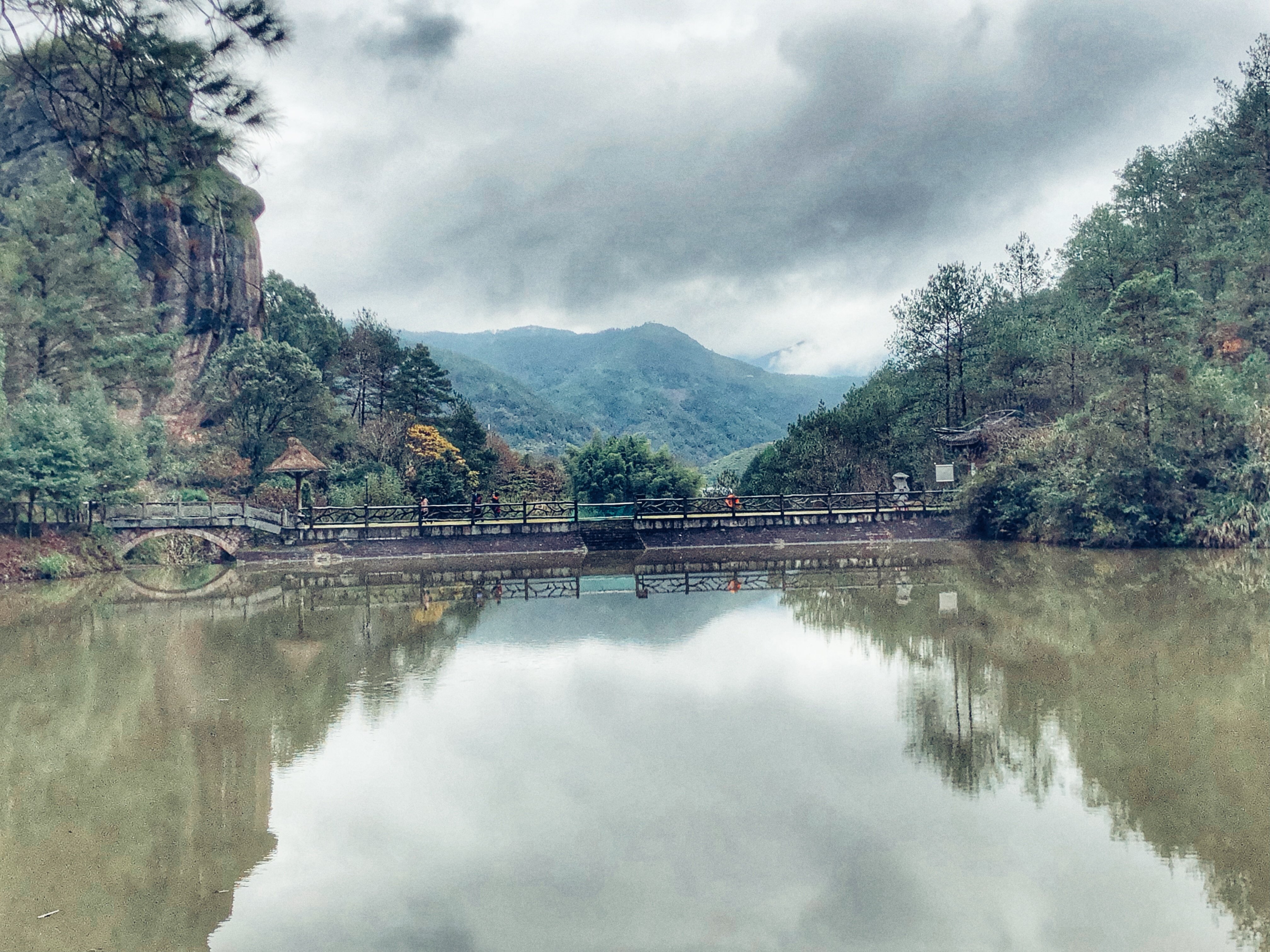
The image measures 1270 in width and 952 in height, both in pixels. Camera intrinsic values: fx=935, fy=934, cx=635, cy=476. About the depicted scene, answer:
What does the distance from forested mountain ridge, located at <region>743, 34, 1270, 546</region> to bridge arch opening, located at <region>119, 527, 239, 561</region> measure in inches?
783

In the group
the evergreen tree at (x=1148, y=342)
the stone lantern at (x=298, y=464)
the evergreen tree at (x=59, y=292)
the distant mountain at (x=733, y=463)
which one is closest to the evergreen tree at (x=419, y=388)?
the stone lantern at (x=298, y=464)

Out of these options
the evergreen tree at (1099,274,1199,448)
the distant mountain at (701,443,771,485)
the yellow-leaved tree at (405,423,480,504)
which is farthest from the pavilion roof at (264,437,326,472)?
the distant mountain at (701,443,771,485)

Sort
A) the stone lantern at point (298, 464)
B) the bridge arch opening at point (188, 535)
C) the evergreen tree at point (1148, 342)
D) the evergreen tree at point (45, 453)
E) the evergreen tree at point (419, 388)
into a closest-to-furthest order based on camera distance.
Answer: the evergreen tree at point (45, 453)
the evergreen tree at point (1148, 342)
the bridge arch opening at point (188, 535)
the stone lantern at point (298, 464)
the evergreen tree at point (419, 388)

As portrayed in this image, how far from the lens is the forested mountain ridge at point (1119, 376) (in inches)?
863

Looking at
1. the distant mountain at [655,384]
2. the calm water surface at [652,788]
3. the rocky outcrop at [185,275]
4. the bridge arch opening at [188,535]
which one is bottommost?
the calm water surface at [652,788]

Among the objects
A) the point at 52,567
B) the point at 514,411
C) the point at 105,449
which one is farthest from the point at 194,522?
the point at 514,411

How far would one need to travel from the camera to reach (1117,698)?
833 cm

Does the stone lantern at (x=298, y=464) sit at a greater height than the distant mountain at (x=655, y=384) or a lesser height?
lesser

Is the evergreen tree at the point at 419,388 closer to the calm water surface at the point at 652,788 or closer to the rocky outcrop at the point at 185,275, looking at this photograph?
the rocky outcrop at the point at 185,275

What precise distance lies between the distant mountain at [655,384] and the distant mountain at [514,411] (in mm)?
1751

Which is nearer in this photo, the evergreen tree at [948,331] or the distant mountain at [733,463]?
the evergreen tree at [948,331]

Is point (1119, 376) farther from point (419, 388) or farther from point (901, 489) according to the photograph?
point (419, 388)

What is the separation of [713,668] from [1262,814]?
217 inches

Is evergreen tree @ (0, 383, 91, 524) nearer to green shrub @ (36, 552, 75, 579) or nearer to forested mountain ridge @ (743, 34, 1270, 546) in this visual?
green shrub @ (36, 552, 75, 579)
